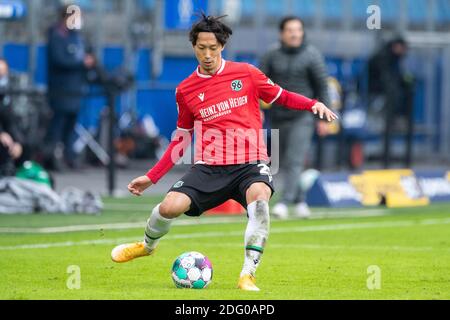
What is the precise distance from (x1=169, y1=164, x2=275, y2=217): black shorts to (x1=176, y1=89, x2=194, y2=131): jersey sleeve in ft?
1.47

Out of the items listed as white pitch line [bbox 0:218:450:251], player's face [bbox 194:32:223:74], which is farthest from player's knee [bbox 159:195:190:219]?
white pitch line [bbox 0:218:450:251]

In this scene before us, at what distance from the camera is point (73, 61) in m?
21.9

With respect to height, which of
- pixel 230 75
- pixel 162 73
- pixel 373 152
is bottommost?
pixel 373 152

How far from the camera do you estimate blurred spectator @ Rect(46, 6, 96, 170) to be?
2192 cm

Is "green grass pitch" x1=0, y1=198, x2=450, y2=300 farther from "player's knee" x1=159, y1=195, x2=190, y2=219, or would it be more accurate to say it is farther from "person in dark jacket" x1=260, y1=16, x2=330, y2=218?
"player's knee" x1=159, y1=195, x2=190, y2=219

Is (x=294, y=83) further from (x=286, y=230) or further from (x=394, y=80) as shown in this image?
(x=394, y=80)

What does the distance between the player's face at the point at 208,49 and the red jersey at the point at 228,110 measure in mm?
131

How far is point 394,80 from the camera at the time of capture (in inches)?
957

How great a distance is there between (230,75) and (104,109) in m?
14.0

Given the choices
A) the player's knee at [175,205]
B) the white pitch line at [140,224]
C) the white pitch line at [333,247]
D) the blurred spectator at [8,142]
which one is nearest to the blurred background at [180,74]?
the blurred spectator at [8,142]

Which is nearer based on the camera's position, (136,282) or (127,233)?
(136,282)

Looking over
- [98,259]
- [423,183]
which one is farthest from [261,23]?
[98,259]

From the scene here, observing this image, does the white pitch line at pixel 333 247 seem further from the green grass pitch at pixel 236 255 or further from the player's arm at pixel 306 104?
the player's arm at pixel 306 104

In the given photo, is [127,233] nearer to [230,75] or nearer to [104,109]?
[230,75]
